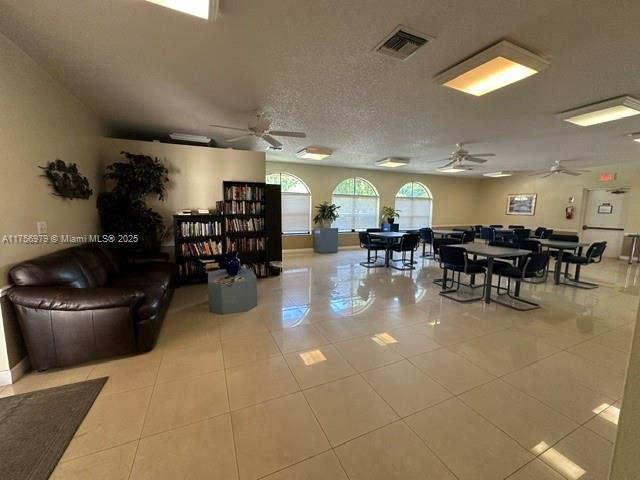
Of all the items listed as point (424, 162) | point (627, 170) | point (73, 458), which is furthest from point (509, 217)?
point (73, 458)

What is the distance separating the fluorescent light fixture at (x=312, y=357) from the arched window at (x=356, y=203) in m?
6.71

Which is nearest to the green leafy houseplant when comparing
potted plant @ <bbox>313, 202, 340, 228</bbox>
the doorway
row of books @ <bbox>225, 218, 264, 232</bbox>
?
row of books @ <bbox>225, 218, 264, 232</bbox>

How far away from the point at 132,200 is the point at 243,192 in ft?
6.13

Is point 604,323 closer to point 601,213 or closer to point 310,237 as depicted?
point 310,237

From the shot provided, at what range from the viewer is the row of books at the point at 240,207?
5089 millimetres

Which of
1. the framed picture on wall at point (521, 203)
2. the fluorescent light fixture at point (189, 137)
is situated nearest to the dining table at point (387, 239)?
the fluorescent light fixture at point (189, 137)

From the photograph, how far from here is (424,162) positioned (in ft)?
25.1

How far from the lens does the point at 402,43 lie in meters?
2.18

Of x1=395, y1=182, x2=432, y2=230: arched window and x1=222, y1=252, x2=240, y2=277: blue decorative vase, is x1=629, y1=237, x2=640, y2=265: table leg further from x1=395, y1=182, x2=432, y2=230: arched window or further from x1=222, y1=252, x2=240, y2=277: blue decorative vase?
x1=222, y1=252, x2=240, y2=277: blue decorative vase

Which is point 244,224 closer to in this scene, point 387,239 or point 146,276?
point 146,276

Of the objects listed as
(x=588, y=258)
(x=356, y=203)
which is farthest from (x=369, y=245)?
(x=588, y=258)

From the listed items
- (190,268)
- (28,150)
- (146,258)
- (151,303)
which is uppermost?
(28,150)

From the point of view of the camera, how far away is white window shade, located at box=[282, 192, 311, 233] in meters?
8.26

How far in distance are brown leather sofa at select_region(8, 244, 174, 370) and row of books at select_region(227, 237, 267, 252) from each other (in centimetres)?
242
